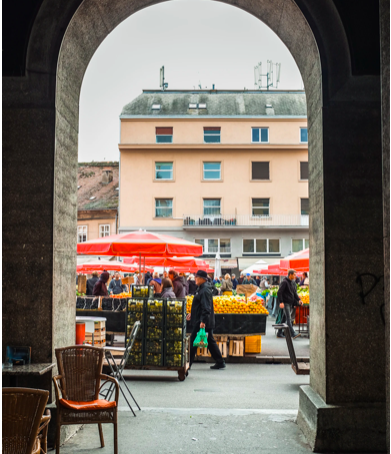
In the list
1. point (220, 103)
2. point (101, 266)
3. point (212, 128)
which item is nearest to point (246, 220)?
point (212, 128)

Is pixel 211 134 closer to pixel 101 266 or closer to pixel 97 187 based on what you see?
pixel 97 187

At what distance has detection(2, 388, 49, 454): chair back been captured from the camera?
164 inches

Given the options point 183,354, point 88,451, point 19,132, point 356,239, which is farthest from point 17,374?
point 183,354

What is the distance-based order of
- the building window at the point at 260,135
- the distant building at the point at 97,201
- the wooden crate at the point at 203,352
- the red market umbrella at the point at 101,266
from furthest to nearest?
the distant building at the point at 97,201 → the building window at the point at 260,135 → the red market umbrella at the point at 101,266 → the wooden crate at the point at 203,352

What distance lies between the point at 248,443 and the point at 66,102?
4.53 m

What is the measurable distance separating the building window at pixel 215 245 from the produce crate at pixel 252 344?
31616 millimetres

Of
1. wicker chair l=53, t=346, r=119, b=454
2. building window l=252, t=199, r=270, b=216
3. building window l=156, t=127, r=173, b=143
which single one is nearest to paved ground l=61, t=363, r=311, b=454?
wicker chair l=53, t=346, r=119, b=454

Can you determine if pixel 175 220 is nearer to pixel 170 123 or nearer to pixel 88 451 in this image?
pixel 170 123

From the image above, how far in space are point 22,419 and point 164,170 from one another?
1675 inches

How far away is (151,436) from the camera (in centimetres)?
671

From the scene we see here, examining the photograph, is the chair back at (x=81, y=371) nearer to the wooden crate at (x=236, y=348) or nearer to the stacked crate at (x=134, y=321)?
the stacked crate at (x=134, y=321)

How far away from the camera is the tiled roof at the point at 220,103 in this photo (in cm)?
4700

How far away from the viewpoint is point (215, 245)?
1817 inches

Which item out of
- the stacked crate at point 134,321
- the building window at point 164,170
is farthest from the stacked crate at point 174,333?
the building window at point 164,170
